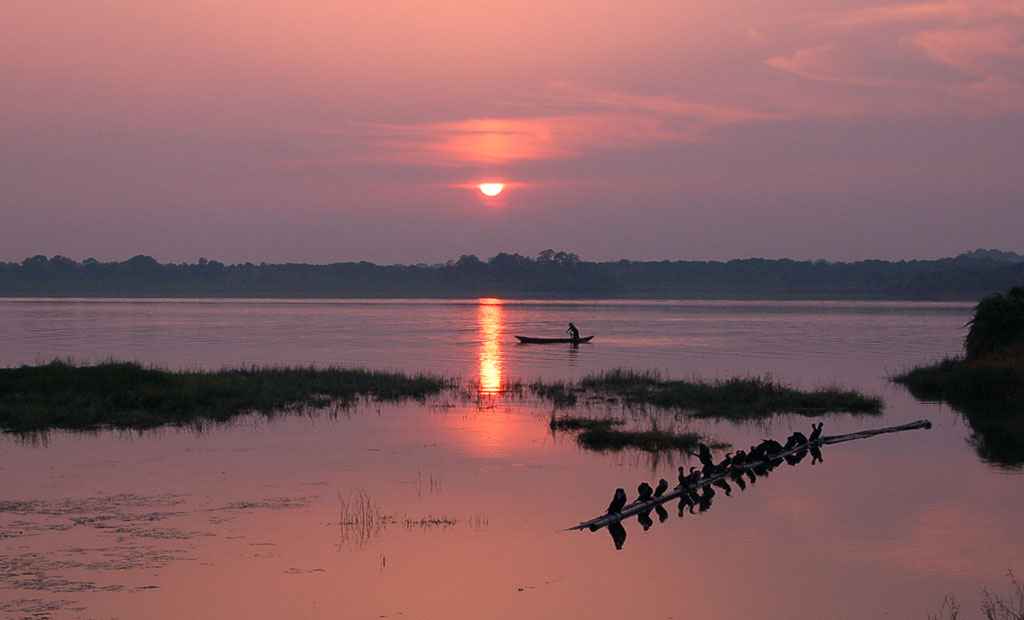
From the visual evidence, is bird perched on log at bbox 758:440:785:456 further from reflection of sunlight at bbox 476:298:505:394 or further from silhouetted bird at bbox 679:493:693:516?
reflection of sunlight at bbox 476:298:505:394

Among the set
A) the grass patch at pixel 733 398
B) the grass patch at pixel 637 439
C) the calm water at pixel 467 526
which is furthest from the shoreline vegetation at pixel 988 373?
the grass patch at pixel 637 439

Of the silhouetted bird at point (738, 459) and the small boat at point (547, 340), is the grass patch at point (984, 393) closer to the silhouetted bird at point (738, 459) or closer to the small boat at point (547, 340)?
the silhouetted bird at point (738, 459)

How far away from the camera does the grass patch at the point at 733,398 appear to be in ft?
104

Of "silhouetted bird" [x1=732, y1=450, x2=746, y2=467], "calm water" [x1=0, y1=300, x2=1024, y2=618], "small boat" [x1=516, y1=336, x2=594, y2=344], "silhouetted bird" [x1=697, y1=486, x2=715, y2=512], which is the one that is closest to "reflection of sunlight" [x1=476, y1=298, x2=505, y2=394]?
"small boat" [x1=516, y1=336, x2=594, y2=344]

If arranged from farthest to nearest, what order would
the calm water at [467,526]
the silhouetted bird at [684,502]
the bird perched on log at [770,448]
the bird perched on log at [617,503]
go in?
the bird perched on log at [770,448] → the silhouetted bird at [684,502] → the bird perched on log at [617,503] → the calm water at [467,526]

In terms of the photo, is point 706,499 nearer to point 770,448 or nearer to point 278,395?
point 770,448

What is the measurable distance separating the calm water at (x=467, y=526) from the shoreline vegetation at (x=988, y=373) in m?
2.03

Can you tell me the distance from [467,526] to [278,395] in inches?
691

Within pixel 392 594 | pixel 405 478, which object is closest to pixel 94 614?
pixel 392 594

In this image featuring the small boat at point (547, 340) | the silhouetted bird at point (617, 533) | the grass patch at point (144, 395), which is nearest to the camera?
the silhouetted bird at point (617, 533)

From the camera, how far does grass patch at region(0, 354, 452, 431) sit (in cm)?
2736

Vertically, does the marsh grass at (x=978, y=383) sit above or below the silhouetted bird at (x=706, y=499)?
above

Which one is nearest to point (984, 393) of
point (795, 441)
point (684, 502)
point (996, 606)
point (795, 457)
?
point (795, 441)

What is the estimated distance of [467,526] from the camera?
1678 cm
